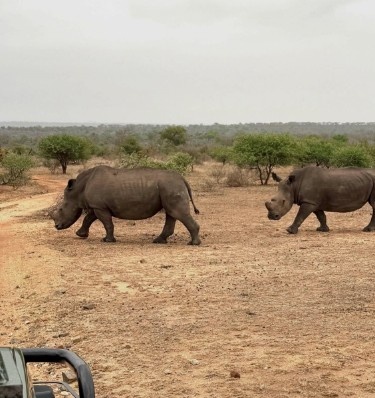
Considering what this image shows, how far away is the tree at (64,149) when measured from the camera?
35281 millimetres

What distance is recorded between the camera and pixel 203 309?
7.70 m

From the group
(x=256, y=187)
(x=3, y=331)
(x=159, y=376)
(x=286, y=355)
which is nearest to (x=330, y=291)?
(x=286, y=355)

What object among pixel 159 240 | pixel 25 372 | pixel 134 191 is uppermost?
pixel 25 372

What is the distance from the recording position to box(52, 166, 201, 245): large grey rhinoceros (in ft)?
42.5

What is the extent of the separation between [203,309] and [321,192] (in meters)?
7.46

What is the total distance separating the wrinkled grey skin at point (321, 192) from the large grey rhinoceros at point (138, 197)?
237cm

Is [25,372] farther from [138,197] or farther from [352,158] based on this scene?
[352,158]

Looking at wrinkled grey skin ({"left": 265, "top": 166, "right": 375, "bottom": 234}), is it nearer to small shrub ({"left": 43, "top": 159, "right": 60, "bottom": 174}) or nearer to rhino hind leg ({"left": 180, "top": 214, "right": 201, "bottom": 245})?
rhino hind leg ({"left": 180, "top": 214, "right": 201, "bottom": 245})

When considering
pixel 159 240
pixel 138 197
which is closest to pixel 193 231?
pixel 159 240

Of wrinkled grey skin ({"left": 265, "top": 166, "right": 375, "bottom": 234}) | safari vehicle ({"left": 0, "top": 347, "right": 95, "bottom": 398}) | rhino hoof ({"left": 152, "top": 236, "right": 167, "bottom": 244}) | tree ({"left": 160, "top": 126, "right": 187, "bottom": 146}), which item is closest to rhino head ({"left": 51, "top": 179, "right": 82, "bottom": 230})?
rhino hoof ({"left": 152, "top": 236, "right": 167, "bottom": 244})

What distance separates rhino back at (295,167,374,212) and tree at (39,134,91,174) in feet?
75.9

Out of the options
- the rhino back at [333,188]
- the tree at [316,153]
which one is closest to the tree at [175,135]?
the tree at [316,153]

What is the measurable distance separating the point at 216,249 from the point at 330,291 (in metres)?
3.84

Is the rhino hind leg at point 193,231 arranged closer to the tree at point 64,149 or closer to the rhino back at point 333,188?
the rhino back at point 333,188
